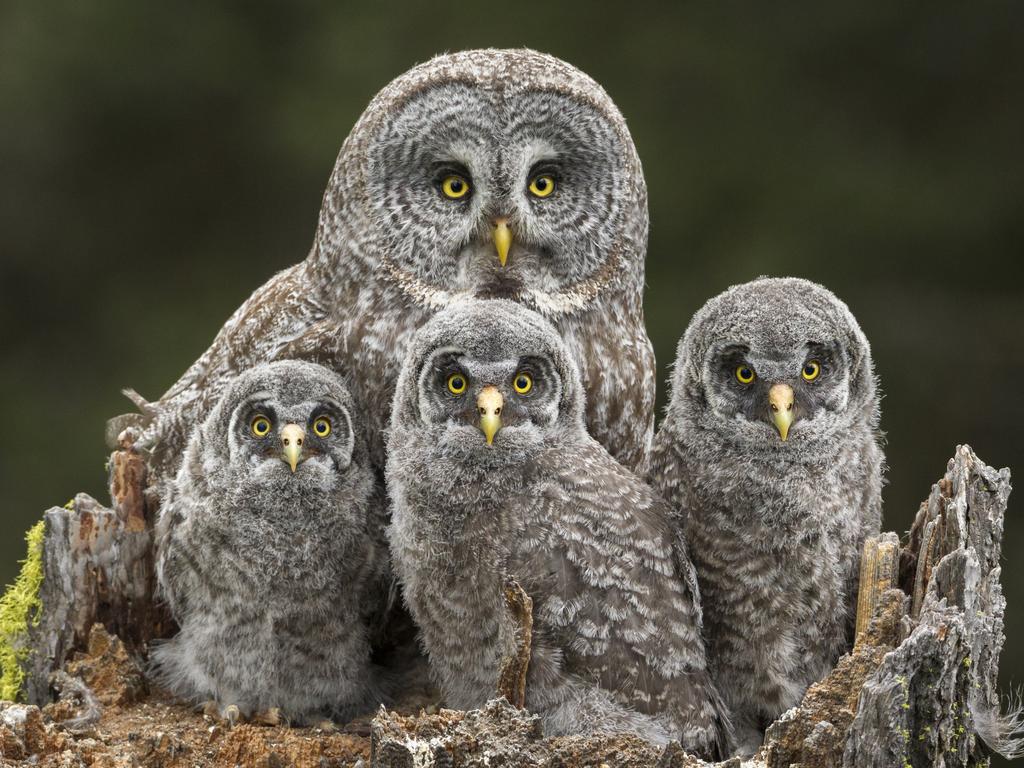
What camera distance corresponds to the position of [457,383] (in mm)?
3229

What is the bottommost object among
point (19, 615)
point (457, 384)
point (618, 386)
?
point (19, 615)

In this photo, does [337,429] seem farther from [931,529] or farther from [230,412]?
[931,529]

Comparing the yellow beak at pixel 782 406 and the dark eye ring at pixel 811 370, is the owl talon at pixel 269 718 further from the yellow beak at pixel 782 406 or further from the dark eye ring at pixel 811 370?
the dark eye ring at pixel 811 370

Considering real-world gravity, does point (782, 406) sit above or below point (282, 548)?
above

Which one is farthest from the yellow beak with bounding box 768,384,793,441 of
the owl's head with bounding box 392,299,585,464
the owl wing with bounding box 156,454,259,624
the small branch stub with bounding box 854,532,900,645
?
the owl wing with bounding box 156,454,259,624

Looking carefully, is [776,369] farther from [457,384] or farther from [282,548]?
[282,548]

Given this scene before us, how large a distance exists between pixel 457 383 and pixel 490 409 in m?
0.15

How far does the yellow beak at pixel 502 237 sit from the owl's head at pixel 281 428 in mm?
551

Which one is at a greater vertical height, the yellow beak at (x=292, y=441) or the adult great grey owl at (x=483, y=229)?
the adult great grey owl at (x=483, y=229)

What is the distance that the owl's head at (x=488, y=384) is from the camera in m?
3.17

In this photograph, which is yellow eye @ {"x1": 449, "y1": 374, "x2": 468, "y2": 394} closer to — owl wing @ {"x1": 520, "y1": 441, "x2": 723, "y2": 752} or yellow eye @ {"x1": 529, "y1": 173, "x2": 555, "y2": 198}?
owl wing @ {"x1": 520, "y1": 441, "x2": 723, "y2": 752}

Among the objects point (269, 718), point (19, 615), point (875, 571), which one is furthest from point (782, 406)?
point (19, 615)

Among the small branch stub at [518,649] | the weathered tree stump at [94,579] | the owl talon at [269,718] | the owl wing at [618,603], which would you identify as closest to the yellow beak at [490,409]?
the owl wing at [618,603]

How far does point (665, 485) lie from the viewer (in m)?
3.44
